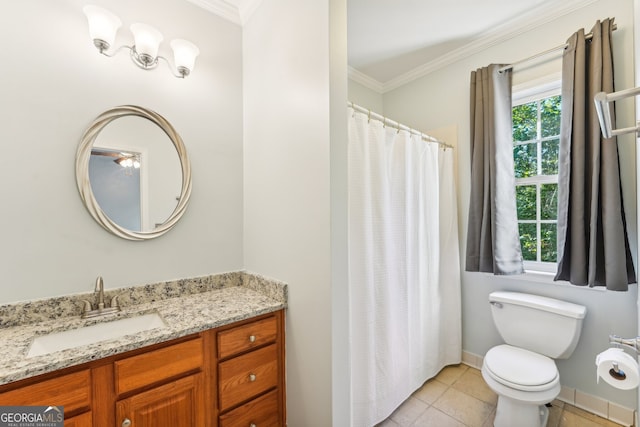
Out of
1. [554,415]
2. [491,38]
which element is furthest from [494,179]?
[554,415]

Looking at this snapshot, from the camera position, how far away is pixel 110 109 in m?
1.40

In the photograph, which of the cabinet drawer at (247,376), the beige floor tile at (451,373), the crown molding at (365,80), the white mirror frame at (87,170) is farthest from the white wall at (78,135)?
the beige floor tile at (451,373)

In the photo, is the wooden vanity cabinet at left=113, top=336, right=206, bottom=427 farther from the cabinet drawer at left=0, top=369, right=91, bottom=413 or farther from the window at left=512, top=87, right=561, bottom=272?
the window at left=512, top=87, right=561, bottom=272

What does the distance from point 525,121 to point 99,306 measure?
302 cm

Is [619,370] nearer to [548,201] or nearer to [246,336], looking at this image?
[548,201]

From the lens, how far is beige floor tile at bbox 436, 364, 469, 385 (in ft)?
6.77

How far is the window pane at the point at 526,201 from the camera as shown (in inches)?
81.4

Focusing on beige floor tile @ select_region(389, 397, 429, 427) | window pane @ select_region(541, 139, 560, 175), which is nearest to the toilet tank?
beige floor tile @ select_region(389, 397, 429, 427)

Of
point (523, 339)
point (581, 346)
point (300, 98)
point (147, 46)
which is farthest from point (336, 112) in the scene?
point (581, 346)

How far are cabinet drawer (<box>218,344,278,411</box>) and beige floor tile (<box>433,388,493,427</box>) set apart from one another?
46.6 inches

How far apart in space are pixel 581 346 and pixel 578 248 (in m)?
0.67

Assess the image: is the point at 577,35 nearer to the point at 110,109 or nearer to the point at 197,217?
the point at 197,217

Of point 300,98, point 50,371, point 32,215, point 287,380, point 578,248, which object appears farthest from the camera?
point 578,248

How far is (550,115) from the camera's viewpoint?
1.98 meters
